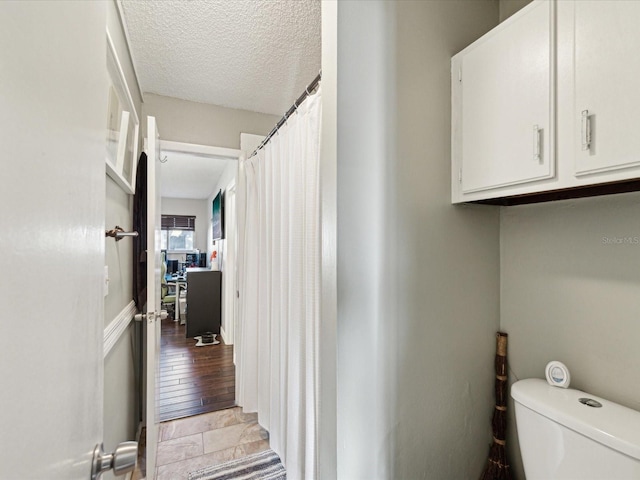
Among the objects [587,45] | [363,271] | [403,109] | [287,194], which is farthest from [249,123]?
[587,45]

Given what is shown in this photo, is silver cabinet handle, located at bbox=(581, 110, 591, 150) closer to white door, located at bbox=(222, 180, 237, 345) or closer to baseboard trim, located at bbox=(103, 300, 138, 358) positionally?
baseboard trim, located at bbox=(103, 300, 138, 358)

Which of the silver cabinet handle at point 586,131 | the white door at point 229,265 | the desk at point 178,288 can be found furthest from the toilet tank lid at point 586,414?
the desk at point 178,288

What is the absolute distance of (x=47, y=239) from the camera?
1.26ft

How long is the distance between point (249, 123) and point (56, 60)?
239 centimetres

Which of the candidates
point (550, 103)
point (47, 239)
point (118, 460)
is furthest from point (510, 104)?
point (118, 460)

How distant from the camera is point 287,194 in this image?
1731 mm

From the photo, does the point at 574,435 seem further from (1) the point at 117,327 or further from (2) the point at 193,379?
(2) the point at 193,379

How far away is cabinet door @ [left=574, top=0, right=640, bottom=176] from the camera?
743 mm

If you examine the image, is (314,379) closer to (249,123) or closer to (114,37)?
(114,37)

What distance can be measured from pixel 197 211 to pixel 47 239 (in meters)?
7.76

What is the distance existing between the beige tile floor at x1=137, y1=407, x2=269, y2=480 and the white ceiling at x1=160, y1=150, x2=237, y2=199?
8.14ft

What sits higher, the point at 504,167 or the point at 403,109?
the point at 403,109

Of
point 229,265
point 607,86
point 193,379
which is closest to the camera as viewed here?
point 607,86

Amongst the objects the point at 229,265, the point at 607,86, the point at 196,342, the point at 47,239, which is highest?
the point at 607,86
